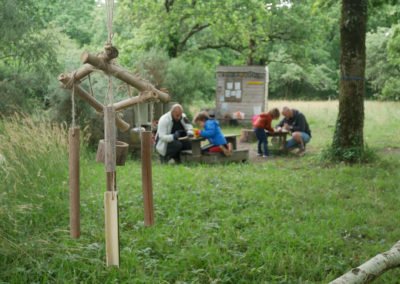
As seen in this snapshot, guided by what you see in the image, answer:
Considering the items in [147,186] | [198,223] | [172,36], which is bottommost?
[198,223]

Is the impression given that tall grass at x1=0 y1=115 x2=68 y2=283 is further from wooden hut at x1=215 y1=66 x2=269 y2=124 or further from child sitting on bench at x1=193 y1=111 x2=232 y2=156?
wooden hut at x1=215 y1=66 x2=269 y2=124

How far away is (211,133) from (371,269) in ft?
20.0

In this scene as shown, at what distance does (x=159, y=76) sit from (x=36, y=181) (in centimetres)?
1229

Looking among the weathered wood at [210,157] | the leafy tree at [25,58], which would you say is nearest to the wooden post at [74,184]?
the weathered wood at [210,157]

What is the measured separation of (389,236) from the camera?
4.56m

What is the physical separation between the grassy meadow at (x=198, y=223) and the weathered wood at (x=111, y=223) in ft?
3.00

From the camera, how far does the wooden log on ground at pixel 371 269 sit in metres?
2.63

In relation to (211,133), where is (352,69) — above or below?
above

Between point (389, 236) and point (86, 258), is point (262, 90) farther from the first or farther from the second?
point (86, 258)

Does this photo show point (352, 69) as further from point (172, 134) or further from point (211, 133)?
point (172, 134)

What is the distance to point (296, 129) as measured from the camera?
1083 centimetres

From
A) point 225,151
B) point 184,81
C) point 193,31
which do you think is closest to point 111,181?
point 225,151

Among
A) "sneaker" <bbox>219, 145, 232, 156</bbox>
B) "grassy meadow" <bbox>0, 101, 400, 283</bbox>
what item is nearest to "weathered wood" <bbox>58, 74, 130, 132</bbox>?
"grassy meadow" <bbox>0, 101, 400, 283</bbox>

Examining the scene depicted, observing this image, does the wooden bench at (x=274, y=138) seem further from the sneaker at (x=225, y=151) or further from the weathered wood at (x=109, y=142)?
the weathered wood at (x=109, y=142)
